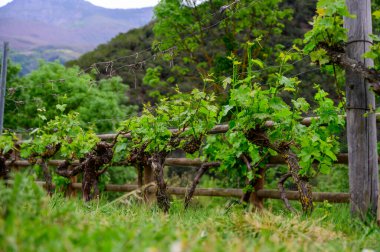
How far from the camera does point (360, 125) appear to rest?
12.4ft

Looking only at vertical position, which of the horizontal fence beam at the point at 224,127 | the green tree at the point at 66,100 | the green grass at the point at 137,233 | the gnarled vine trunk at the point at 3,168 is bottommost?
the gnarled vine trunk at the point at 3,168

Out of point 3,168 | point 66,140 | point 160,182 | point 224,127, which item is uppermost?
point 224,127

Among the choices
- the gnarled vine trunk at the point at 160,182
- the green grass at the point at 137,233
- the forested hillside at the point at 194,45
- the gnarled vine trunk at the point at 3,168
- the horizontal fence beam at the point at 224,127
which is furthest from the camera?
the gnarled vine trunk at the point at 3,168

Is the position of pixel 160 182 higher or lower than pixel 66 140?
lower

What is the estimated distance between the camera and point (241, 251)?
1.79 metres

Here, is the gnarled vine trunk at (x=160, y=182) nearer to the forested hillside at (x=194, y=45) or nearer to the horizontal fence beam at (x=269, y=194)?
the horizontal fence beam at (x=269, y=194)

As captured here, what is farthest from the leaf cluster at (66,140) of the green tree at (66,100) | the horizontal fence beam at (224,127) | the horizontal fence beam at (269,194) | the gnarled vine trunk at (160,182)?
the green tree at (66,100)

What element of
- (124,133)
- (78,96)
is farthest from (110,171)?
(124,133)

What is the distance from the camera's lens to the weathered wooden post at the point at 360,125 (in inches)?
149

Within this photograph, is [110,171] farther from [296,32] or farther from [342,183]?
[296,32]

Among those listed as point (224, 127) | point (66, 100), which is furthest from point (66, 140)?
point (66, 100)

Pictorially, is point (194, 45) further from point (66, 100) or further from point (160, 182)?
point (160, 182)

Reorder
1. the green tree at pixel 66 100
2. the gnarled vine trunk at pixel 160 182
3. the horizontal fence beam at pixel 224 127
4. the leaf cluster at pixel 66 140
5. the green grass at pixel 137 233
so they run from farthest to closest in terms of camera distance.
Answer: the green tree at pixel 66 100
the leaf cluster at pixel 66 140
the gnarled vine trunk at pixel 160 182
the horizontal fence beam at pixel 224 127
the green grass at pixel 137 233

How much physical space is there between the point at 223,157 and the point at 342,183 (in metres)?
5.56
